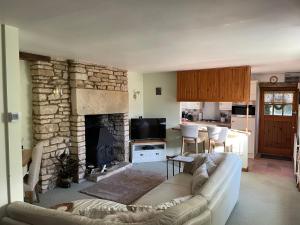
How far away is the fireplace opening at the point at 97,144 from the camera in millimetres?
4941

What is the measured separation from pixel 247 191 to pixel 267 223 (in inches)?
42.6

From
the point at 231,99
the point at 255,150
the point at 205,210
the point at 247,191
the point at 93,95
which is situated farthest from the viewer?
the point at 255,150

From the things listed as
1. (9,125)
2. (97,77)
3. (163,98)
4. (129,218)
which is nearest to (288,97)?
(163,98)

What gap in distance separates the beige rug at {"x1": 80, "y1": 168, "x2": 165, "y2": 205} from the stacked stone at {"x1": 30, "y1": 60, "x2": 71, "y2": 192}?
2.49 ft

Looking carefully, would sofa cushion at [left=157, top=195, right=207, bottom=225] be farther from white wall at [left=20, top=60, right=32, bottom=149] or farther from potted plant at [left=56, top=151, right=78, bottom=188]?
white wall at [left=20, top=60, right=32, bottom=149]

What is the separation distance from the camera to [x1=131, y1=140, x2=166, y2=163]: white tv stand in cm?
604

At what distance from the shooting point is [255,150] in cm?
664

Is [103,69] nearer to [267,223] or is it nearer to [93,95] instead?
[93,95]

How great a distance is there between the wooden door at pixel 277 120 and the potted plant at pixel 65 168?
204 inches

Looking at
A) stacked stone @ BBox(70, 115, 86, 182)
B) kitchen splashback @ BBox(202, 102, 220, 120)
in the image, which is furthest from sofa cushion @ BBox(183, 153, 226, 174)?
kitchen splashback @ BBox(202, 102, 220, 120)

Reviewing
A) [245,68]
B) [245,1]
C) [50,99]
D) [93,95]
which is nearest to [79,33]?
[245,1]

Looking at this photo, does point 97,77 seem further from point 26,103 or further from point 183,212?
point 183,212

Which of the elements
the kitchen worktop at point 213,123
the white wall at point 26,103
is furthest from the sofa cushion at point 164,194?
the kitchen worktop at point 213,123

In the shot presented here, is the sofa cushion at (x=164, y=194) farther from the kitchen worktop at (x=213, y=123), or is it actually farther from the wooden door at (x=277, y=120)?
the wooden door at (x=277, y=120)
